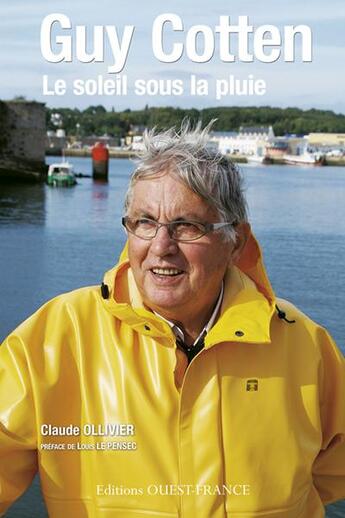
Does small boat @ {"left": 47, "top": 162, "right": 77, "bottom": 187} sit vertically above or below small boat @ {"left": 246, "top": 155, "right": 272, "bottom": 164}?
below

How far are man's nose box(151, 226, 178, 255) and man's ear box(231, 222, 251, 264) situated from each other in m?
0.18

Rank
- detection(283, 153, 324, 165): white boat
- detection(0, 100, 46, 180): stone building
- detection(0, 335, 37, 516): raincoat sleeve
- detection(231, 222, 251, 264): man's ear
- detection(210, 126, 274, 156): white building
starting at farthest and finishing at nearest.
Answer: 1. detection(210, 126, 274, 156): white building
2. detection(283, 153, 324, 165): white boat
3. detection(0, 100, 46, 180): stone building
4. detection(231, 222, 251, 264): man's ear
5. detection(0, 335, 37, 516): raincoat sleeve

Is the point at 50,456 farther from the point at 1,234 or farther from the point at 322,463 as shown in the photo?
the point at 1,234

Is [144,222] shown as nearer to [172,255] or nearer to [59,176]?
[172,255]

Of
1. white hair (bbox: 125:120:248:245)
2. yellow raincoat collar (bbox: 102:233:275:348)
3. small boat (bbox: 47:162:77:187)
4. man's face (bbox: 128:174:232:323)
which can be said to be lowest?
small boat (bbox: 47:162:77:187)

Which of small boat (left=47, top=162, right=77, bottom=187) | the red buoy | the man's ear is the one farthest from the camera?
the red buoy

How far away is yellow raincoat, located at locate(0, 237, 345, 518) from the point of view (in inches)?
81.5

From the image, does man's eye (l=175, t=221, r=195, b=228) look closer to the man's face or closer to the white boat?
the man's face

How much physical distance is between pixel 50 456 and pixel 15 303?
15.5 meters

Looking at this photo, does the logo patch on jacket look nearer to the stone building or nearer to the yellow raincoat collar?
the yellow raincoat collar

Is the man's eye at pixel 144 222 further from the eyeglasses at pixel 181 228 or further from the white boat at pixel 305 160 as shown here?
the white boat at pixel 305 160

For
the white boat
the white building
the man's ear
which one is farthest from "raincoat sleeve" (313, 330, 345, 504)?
the white boat

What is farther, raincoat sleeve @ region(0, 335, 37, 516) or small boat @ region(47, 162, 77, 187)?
small boat @ region(47, 162, 77, 187)

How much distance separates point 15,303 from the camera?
17.3 metres
